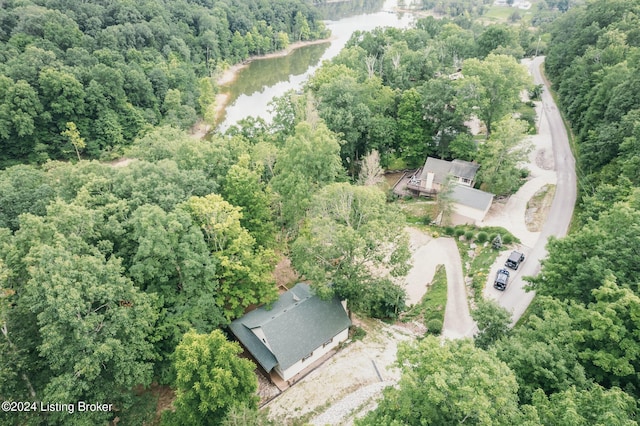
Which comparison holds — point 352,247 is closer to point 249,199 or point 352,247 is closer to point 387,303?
point 387,303

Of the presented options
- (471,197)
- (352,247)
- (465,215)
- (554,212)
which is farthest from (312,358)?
(554,212)

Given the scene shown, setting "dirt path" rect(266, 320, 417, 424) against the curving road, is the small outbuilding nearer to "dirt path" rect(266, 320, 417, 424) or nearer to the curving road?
Answer: the curving road

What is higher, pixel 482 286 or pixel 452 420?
pixel 452 420

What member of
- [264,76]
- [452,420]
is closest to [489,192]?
[452,420]

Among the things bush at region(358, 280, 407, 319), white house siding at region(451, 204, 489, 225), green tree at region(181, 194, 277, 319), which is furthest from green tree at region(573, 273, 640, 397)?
white house siding at region(451, 204, 489, 225)

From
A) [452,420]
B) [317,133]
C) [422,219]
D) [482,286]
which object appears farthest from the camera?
[422,219]

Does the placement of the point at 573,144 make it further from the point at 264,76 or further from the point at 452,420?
the point at 264,76
